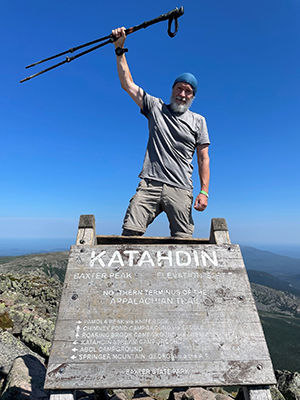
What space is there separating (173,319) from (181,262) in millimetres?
689

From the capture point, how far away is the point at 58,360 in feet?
8.09

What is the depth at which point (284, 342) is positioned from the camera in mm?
37812

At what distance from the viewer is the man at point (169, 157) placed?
501 cm

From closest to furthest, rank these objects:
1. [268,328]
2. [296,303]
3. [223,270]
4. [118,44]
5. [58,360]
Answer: [58,360], [223,270], [118,44], [268,328], [296,303]

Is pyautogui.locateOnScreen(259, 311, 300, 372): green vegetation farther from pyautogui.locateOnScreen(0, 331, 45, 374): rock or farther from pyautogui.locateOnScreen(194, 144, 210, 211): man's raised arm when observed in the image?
pyautogui.locateOnScreen(194, 144, 210, 211): man's raised arm

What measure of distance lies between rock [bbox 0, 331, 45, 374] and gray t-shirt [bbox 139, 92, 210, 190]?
4.99m

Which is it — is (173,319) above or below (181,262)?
below

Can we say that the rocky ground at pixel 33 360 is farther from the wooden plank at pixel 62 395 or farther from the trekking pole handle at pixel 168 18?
the trekking pole handle at pixel 168 18

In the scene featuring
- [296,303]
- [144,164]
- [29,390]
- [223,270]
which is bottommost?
[296,303]

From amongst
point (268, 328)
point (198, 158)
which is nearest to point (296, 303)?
point (268, 328)

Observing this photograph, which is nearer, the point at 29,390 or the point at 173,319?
the point at 173,319

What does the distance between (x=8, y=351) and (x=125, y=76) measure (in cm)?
692

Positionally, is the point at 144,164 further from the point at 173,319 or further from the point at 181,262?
the point at 173,319

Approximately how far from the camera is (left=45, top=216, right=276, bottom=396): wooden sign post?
8.01 ft
